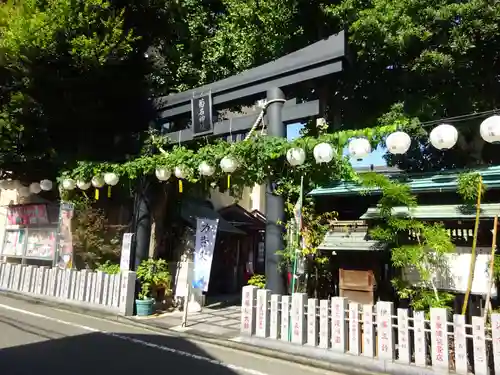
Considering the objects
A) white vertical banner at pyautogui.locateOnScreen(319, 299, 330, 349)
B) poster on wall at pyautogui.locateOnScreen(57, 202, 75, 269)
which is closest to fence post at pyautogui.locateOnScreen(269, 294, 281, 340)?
white vertical banner at pyautogui.locateOnScreen(319, 299, 330, 349)

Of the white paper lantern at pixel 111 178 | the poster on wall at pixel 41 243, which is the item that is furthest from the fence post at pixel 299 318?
the poster on wall at pixel 41 243

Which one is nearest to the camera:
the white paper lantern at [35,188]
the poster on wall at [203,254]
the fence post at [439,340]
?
the fence post at [439,340]

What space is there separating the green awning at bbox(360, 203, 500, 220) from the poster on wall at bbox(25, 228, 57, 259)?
1227 centimetres

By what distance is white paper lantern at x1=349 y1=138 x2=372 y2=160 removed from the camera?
8.24m

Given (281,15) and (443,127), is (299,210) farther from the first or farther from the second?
(281,15)

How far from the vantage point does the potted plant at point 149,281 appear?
37.9ft

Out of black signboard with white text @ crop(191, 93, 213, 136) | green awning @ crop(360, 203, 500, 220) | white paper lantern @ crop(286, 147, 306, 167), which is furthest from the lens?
black signboard with white text @ crop(191, 93, 213, 136)

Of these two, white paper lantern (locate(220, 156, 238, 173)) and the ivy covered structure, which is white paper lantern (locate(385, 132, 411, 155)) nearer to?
the ivy covered structure

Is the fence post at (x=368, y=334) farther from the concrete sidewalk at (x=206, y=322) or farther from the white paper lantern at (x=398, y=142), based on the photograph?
the concrete sidewalk at (x=206, y=322)

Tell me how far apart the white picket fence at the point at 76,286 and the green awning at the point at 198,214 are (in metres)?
4.05

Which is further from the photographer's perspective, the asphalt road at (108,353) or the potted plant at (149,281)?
the potted plant at (149,281)

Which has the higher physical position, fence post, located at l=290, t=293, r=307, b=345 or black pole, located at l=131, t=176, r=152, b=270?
black pole, located at l=131, t=176, r=152, b=270

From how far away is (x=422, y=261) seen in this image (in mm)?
7324

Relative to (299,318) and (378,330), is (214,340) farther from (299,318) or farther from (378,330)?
(378,330)
